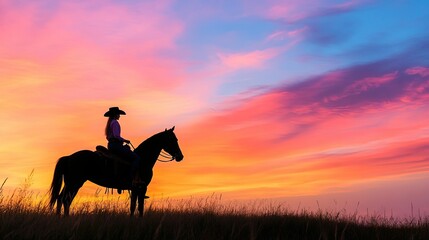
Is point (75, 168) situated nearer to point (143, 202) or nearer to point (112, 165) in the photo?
point (112, 165)

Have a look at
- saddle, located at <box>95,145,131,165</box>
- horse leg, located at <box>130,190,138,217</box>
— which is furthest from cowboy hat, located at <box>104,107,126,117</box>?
horse leg, located at <box>130,190,138,217</box>

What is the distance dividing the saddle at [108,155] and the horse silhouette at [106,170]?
0.03 metres

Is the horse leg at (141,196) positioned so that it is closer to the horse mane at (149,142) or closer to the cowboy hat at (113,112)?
the horse mane at (149,142)

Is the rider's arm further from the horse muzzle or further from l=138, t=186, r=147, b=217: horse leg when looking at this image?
the horse muzzle

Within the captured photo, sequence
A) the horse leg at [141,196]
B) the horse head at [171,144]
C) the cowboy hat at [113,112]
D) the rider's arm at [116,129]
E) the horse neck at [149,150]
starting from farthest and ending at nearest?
the horse head at [171,144] → the horse neck at [149,150] → the cowboy hat at [113,112] → the horse leg at [141,196] → the rider's arm at [116,129]

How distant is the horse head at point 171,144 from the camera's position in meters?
13.7

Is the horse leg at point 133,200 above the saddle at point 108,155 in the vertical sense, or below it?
below

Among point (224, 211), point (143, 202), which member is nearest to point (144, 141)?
point (143, 202)

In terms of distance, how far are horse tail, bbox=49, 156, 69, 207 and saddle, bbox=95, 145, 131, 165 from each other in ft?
3.13

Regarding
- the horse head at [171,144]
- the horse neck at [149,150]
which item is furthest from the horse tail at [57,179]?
the horse head at [171,144]

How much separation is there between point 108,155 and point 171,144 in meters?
1.86

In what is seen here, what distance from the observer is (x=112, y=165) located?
13242 mm

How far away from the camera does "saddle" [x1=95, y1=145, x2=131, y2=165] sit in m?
13.0

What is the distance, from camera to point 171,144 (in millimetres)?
13688
